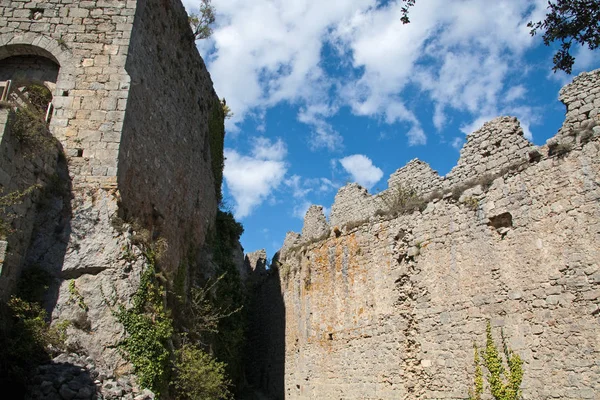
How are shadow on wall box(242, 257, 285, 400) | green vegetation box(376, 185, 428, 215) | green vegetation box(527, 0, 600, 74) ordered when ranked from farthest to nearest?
shadow on wall box(242, 257, 285, 400) < green vegetation box(376, 185, 428, 215) < green vegetation box(527, 0, 600, 74)

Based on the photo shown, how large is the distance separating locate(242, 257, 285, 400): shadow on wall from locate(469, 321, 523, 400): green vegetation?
7.71 m

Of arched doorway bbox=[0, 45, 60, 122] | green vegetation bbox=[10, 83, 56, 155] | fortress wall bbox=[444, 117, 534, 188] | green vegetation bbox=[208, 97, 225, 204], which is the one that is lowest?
green vegetation bbox=[10, 83, 56, 155]

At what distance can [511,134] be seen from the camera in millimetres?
12258

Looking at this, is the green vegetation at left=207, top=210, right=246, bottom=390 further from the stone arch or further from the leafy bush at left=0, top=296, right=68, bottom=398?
the stone arch

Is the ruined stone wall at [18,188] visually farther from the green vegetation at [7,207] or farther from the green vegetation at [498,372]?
the green vegetation at [498,372]

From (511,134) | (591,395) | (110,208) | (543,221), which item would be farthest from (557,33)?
(110,208)

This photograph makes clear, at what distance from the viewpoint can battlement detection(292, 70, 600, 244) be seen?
10.6 m

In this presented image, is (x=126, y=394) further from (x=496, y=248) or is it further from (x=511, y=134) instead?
(x=511, y=134)

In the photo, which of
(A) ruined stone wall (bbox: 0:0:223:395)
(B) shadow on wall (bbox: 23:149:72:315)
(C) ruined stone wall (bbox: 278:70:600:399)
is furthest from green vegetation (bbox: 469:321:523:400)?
(B) shadow on wall (bbox: 23:149:72:315)

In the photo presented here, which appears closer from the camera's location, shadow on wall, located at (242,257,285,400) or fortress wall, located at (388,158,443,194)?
fortress wall, located at (388,158,443,194)

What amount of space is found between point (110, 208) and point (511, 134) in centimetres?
860

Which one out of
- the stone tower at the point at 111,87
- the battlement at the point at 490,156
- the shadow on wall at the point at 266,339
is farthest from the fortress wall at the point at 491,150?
the shadow on wall at the point at 266,339

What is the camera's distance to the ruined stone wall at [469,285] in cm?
959

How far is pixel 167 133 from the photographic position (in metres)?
13.4
